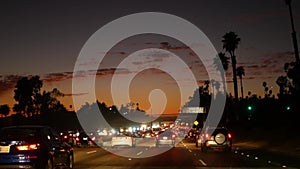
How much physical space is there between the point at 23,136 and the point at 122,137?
29389mm

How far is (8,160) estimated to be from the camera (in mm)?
15703

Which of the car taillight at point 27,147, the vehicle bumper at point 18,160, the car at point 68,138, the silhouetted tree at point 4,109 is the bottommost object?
the vehicle bumper at point 18,160

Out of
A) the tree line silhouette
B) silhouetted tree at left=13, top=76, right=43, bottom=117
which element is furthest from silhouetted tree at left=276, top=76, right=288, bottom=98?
silhouetted tree at left=13, top=76, right=43, bottom=117

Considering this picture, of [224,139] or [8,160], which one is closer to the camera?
[8,160]

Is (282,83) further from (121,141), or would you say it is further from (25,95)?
(121,141)

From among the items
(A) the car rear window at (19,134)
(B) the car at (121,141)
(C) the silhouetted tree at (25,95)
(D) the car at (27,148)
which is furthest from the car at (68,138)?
(C) the silhouetted tree at (25,95)

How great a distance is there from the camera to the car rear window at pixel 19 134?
16047 millimetres

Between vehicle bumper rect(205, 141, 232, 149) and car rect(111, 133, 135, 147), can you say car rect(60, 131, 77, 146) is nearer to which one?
car rect(111, 133, 135, 147)

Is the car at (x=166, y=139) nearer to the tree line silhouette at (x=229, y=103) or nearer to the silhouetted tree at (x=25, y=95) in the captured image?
the tree line silhouette at (x=229, y=103)

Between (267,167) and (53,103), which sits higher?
(53,103)

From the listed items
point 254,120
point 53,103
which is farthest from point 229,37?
point 53,103

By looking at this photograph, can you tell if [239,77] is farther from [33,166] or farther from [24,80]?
[33,166]

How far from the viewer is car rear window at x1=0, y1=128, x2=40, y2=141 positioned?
16.0 meters

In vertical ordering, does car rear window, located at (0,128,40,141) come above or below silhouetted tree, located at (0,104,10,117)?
below
